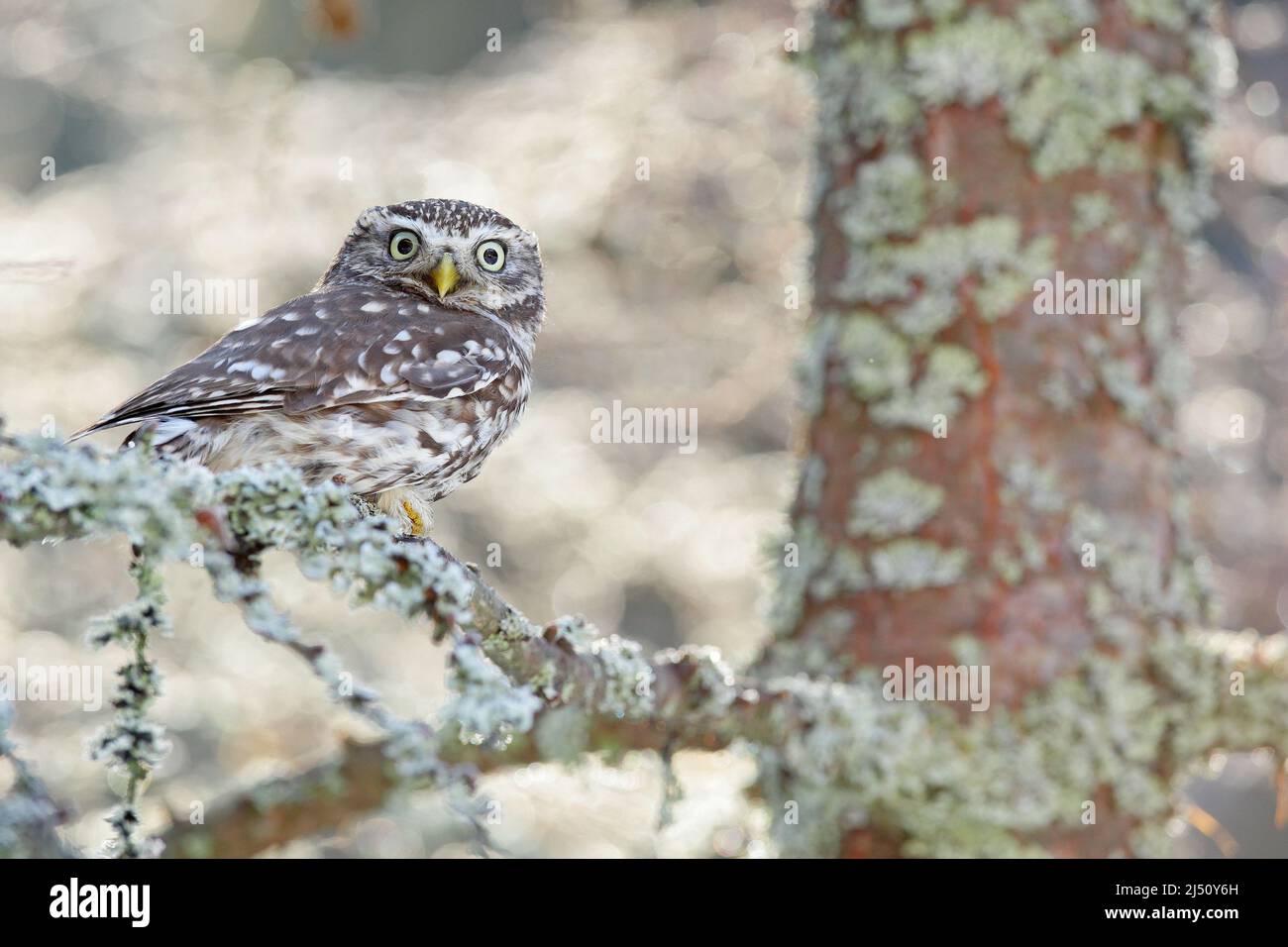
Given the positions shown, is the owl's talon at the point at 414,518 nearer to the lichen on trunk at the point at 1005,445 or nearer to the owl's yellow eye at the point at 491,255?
the owl's yellow eye at the point at 491,255

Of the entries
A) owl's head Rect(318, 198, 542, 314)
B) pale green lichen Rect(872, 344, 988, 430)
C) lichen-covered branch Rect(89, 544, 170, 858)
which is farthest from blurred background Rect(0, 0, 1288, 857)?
lichen-covered branch Rect(89, 544, 170, 858)

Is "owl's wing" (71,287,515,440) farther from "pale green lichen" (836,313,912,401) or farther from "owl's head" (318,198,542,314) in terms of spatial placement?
"pale green lichen" (836,313,912,401)

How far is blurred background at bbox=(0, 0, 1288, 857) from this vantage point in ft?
16.8

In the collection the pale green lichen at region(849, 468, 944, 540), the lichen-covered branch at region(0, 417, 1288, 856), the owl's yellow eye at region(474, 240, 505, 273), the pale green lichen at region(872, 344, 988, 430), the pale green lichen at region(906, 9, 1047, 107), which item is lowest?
the lichen-covered branch at region(0, 417, 1288, 856)

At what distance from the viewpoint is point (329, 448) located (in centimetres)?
326

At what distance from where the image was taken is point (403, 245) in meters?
4.04

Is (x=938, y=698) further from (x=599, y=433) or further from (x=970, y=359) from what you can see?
(x=599, y=433)

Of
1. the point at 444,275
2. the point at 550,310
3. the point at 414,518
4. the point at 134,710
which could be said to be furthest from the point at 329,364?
the point at 550,310

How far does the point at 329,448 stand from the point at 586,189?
2.48 meters

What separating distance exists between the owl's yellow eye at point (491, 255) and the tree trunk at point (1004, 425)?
105 cm

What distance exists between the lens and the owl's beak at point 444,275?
12.7 feet

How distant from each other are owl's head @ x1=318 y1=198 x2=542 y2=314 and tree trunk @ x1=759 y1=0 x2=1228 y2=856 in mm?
1047

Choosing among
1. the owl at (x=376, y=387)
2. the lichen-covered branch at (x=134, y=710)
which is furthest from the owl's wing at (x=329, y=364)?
the lichen-covered branch at (x=134, y=710)
